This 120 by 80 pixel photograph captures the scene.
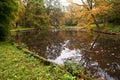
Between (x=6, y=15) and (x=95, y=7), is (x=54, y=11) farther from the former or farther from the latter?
(x=6, y=15)

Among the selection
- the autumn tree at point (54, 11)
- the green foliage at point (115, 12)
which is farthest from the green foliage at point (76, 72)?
the autumn tree at point (54, 11)

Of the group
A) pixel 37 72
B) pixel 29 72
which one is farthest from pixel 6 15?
pixel 37 72

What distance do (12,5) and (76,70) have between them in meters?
9.91

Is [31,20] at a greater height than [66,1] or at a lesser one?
lesser

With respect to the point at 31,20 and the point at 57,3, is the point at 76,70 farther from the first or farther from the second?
the point at 57,3

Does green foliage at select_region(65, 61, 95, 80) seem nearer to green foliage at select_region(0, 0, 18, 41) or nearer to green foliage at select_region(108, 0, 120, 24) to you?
green foliage at select_region(0, 0, 18, 41)

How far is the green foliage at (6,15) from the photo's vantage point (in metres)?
13.8

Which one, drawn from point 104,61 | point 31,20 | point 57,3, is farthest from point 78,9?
point 57,3

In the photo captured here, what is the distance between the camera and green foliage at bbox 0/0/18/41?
13.8 m

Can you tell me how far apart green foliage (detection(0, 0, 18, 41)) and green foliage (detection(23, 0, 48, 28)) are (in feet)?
118

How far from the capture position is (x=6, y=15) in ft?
46.6

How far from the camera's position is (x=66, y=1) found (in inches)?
1421

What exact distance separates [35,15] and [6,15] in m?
37.9

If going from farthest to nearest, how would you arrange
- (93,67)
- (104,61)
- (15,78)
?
1. (104,61)
2. (93,67)
3. (15,78)
